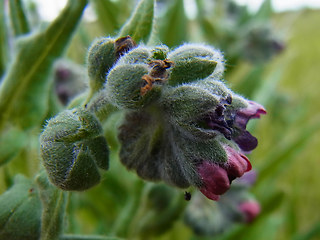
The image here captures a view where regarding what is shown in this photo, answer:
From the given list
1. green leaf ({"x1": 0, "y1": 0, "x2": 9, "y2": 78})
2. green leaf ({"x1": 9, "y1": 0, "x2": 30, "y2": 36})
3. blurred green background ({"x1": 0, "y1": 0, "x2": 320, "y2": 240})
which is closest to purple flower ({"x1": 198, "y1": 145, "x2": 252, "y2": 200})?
blurred green background ({"x1": 0, "y1": 0, "x2": 320, "y2": 240})

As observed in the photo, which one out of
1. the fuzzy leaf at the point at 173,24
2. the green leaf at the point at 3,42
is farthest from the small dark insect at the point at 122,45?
the fuzzy leaf at the point at 173,24

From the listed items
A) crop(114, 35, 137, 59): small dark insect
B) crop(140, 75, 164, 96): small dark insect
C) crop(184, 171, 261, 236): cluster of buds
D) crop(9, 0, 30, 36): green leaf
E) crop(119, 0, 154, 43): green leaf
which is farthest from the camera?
crop(184, 171, 261, 236): cluster of buds

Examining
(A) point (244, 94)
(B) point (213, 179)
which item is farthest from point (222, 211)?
(B) point (213, 179)

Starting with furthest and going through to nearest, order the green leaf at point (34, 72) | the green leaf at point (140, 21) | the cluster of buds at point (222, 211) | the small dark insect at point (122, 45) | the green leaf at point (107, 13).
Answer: the green leaf at point (107, 13), the cluster of buds at point (222, 211), the green leaf at point (34, 72), the green leaf at point (140, 21), the small dark insect at point (122, 45)

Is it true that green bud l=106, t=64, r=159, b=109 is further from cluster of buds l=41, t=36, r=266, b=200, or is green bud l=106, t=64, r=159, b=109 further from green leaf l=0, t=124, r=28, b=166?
green leaf l=0, t=124, r=28, b=166

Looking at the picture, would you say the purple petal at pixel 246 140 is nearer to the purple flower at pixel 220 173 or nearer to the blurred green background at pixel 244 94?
the purple flower at pixel 220 173

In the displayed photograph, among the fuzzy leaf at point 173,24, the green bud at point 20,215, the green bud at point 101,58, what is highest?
the fuzzy leaf at point 173,24
